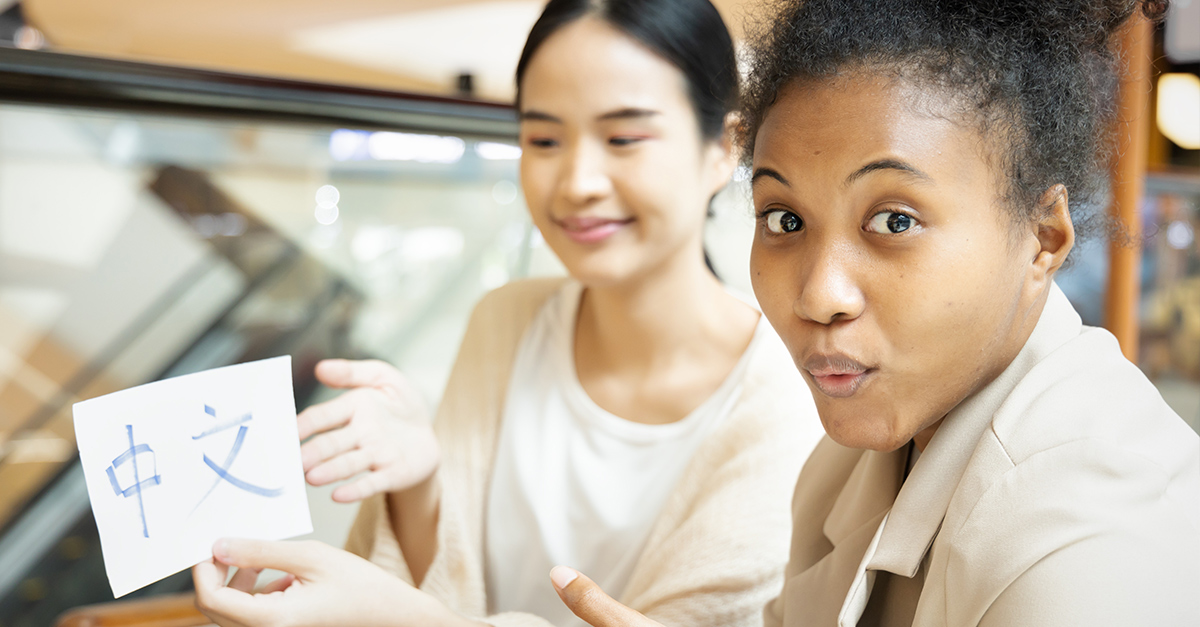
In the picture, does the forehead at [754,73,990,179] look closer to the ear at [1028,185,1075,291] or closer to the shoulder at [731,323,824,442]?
the ear at [1028,185,1075,291]

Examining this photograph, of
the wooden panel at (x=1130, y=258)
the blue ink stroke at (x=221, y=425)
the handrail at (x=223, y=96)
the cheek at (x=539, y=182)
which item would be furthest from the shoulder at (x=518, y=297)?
the wooden panel at (x=1130, y=258)

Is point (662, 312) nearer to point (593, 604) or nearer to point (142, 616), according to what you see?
point (593, 604)

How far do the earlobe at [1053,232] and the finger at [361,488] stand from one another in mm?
794

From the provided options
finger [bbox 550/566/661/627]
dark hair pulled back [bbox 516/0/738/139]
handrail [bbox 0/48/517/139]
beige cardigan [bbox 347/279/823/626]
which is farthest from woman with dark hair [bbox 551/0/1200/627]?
handrail [bbox 0/48/517/139]

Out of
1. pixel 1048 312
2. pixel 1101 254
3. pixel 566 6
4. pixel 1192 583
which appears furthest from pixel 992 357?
pixel 1101 254

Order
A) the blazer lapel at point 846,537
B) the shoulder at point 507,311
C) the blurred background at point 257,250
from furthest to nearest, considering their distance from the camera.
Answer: the blurred background at point 257,250 → the shoulder at point 507,311 → the blazer lapel at point 846,537

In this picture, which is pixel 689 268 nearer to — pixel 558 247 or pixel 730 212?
pixel 558 247

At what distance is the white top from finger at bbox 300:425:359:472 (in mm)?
341

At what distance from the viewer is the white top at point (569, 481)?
1294 mm

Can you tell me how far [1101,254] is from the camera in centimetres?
266

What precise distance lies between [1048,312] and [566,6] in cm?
82

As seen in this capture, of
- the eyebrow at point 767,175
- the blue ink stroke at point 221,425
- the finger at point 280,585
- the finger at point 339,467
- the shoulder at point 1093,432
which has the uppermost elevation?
the eyebrow at point 767,175

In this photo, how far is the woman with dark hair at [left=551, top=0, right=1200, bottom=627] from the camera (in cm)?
59

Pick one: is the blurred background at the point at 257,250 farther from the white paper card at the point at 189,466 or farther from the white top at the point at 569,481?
the white paper card at the point at 189,466
